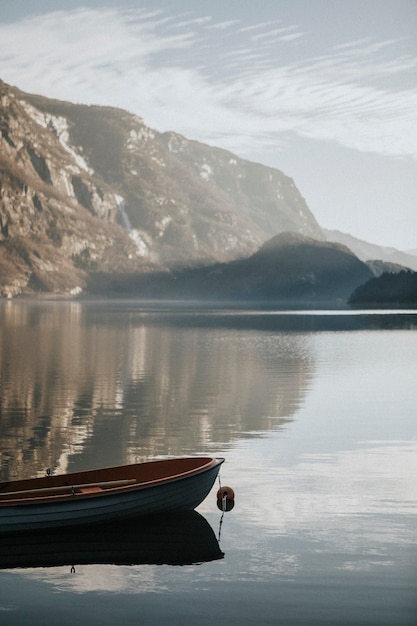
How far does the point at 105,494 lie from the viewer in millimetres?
23031

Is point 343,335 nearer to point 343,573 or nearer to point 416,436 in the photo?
point 416,436

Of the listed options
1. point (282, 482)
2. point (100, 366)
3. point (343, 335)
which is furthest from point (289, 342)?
point (282, 482)

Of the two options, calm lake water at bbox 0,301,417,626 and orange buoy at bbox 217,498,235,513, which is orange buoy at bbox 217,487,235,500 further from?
calm lake water at bbox 0,301,417,626

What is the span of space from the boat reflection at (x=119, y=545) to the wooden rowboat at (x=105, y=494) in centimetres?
32

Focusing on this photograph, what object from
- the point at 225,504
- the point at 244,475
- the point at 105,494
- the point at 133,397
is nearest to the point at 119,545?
the point at 105,494

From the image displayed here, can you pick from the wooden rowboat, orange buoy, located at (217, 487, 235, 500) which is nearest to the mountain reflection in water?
the wooden rowboat

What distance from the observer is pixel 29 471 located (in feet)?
100

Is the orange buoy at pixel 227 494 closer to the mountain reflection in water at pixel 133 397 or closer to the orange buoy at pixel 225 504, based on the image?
the orange buoy at pixel 225 504

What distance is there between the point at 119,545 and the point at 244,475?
845 cm

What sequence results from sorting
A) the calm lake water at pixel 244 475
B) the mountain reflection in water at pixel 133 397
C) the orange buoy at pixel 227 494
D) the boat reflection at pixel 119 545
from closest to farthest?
1. the calm lake water at pixel 244 475
2. the boat reflection at pixel 119 545
3. the orange buoy at pixel 227 494
4. the mountain reflection in water at pixel 133 397

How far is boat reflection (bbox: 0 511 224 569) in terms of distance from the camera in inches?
851

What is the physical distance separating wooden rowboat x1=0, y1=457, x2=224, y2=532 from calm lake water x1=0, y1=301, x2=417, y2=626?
647 mm

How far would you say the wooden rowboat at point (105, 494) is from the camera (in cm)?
2250

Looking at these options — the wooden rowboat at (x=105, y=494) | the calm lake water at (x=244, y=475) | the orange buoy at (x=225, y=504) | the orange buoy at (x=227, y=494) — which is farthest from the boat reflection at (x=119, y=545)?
the orange buoy at (x=227, y=494)
